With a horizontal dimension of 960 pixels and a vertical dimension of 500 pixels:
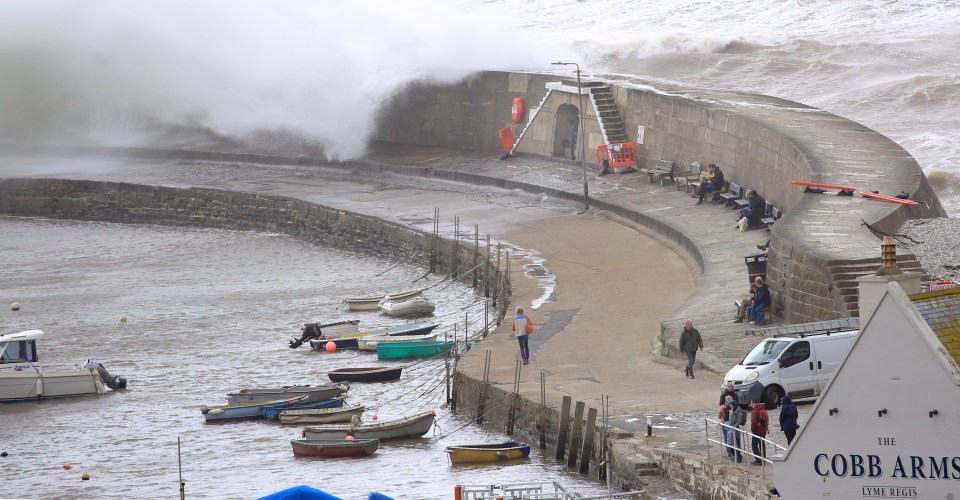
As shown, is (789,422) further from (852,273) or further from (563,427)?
(852,273)

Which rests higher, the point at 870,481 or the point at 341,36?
the point at 341,36

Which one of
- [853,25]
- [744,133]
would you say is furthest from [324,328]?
[853,25]

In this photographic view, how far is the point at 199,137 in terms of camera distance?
179 feet

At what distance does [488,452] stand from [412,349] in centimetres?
804

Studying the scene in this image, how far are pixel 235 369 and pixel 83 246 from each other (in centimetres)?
1594

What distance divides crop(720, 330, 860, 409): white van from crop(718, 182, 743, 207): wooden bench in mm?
14606

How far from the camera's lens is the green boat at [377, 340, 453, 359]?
30562 mm

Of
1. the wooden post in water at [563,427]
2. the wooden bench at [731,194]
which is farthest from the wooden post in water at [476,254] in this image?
the wooden post in water at [563,427]

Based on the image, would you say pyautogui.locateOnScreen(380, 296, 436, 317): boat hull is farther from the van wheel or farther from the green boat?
the van wheel

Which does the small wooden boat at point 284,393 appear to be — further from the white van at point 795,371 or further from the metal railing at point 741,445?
the metal railing at point 741,445

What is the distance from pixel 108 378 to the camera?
2933 cm

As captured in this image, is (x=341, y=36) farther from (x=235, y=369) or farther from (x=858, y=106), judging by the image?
(x=235, y=369)

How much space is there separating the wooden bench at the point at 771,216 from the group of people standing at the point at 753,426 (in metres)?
13.7

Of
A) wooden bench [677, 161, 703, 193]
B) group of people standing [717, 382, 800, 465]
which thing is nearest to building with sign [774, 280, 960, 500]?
group of people standing [717, 382, 800, 465]
